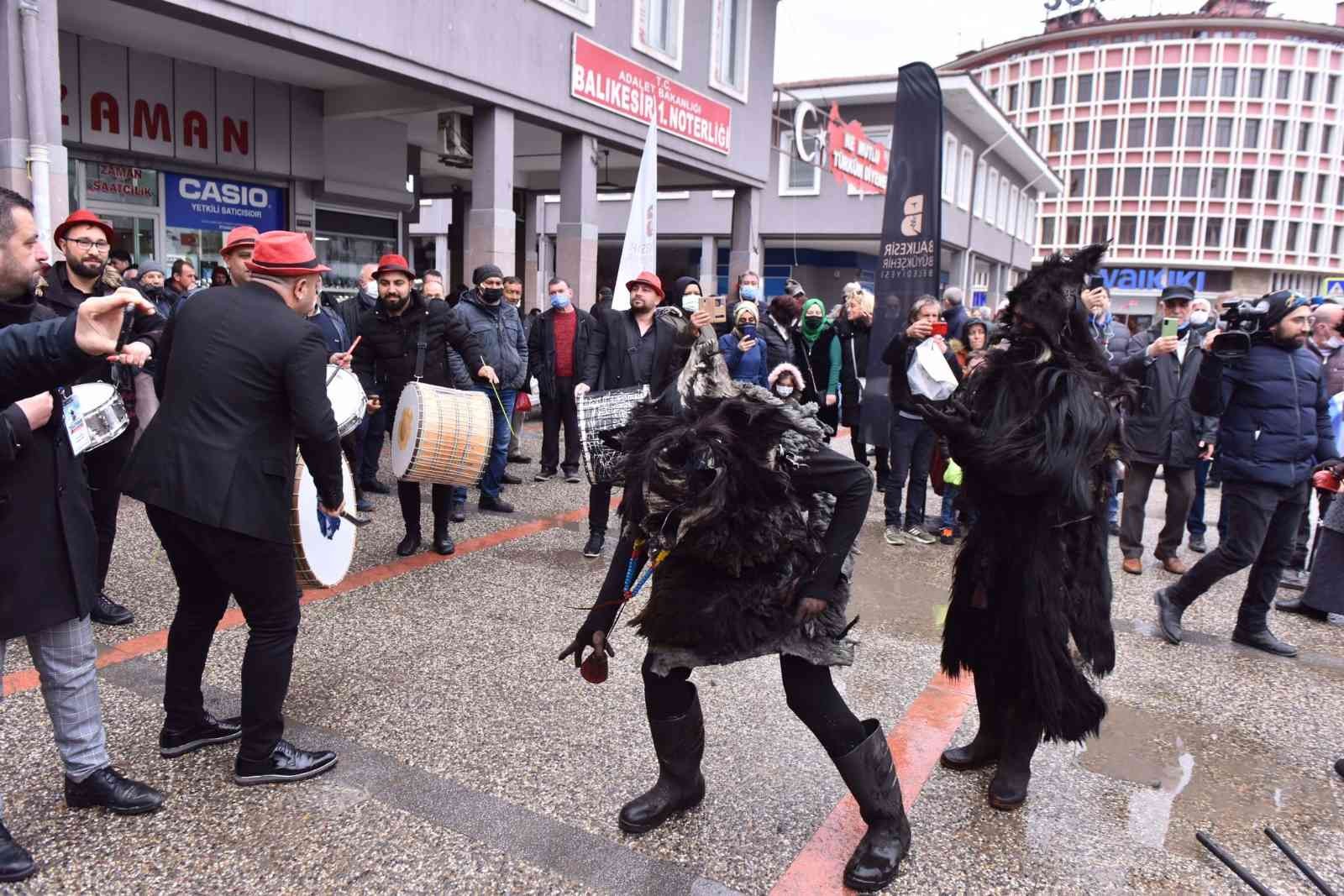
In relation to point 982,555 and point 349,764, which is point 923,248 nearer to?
point 982,555

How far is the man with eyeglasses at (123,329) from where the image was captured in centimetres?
434

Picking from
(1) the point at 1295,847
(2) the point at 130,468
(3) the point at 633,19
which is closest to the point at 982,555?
(1) the point at 1295,847

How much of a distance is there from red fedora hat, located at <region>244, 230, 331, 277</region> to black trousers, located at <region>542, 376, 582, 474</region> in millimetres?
5368

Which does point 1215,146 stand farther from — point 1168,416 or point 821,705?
point 821,705

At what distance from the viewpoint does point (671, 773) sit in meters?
2.99

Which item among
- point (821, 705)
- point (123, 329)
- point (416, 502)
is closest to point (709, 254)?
point (416, 502)

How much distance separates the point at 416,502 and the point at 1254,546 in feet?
16.3

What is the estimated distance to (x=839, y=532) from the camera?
2633 millimetres

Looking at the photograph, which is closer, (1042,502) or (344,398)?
(1042,502)

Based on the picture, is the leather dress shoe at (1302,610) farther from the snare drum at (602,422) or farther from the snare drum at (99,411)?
the snare drum at (99,411)

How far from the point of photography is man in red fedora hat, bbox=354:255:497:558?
6.19 metres

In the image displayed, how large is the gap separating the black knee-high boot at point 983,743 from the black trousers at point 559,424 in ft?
18.1

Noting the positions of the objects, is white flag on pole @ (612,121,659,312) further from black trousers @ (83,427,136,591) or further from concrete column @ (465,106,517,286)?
black trousers @ (83,427,136,591)

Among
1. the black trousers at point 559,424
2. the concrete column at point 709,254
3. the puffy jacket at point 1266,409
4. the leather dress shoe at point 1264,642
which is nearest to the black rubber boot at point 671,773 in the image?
the puffy jacket at point 1266,409
